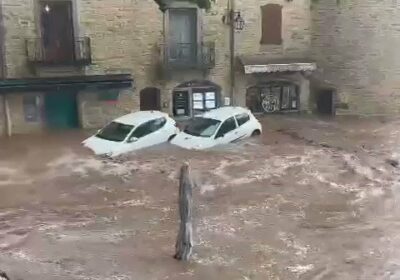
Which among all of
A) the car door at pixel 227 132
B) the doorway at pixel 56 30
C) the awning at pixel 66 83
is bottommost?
the car door at pixel 227 132

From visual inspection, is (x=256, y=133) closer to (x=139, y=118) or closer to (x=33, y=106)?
(x=139, y=118)

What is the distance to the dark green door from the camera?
2439 cm

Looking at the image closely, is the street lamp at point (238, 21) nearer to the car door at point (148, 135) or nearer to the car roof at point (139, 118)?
the car roof at point (139, 118)

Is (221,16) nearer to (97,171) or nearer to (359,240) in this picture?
(97,171)

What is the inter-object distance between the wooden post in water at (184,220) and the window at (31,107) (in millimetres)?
11927

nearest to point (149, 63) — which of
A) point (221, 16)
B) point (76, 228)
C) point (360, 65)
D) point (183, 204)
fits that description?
point (221, 16)

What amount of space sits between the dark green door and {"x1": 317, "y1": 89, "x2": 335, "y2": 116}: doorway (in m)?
10.3

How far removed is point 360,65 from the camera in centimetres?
2706

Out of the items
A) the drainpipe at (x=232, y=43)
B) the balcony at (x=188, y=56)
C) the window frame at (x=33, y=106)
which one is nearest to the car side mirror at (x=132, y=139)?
the balcony at (x=188, y=56)

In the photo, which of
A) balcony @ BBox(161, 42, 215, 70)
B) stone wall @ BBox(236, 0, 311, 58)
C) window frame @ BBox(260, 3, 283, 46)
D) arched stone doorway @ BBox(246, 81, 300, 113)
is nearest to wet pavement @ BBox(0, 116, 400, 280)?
arched stone doorway @ BBox(246, 81, 300, 113)

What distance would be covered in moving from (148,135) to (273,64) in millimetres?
7152

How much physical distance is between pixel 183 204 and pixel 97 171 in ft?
22.0

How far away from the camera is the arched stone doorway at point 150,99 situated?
84.3 feet

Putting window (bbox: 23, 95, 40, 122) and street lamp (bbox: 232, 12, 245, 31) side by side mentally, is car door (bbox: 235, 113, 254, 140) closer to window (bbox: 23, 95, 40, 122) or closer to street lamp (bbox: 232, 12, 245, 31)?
street lamp (bbox: 232, 12, 245, 31)
